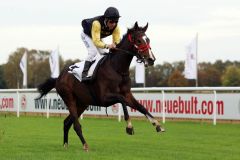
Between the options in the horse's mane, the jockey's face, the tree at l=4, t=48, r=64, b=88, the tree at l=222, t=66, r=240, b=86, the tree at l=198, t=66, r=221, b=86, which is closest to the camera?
the horse's mane

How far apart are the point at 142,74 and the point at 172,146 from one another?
58.5ft

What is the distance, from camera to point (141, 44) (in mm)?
8859

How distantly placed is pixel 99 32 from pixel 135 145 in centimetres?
239

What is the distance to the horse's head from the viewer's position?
869 cm

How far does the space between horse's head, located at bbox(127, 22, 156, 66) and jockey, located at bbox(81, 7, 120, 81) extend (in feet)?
1.51

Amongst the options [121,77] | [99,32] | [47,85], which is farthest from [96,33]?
[47,85]

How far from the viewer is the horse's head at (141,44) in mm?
8688

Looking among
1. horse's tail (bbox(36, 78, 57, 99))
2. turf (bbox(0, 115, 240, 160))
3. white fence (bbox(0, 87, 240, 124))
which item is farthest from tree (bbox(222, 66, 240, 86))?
horse's tail (bbox(36, 78, 57, 99))

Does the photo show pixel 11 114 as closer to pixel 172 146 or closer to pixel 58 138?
pixel 58 138

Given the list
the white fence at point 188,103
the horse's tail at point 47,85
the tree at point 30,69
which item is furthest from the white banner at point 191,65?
the tree at point 30,69

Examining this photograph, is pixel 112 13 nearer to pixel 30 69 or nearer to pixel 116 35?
pixel 116 35

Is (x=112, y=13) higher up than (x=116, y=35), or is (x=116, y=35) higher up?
(x=112, y=13)

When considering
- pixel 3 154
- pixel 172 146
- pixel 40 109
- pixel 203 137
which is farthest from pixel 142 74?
pixel 3 154

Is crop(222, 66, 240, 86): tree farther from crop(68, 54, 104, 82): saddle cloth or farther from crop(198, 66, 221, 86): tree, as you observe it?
crop(68, 54, 104, 82): saddle cloth
